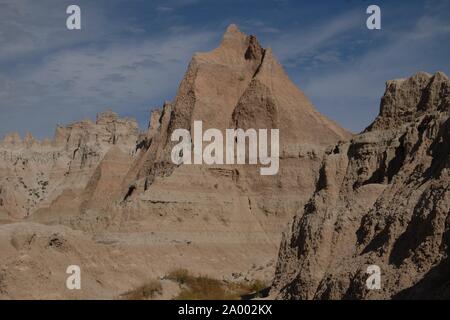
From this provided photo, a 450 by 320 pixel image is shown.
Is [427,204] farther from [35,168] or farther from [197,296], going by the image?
[35,168]

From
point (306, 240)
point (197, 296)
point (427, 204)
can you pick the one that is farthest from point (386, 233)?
point (197, 296)

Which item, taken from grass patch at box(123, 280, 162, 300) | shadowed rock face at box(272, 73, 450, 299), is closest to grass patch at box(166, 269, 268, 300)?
grass patch at box(123, 280, 162, 300)

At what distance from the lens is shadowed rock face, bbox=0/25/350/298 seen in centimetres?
4594

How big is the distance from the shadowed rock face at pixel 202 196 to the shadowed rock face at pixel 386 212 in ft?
38.5

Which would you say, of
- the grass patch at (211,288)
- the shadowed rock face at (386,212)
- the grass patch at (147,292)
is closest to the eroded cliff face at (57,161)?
the grass patch at (211,288)

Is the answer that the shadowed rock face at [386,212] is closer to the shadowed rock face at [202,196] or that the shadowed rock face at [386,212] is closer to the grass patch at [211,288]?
the grass patch at [211,288]

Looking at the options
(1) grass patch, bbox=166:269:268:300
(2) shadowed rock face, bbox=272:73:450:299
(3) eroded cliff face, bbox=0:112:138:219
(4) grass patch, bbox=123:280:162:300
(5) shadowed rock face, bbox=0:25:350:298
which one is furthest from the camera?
(3) eroded cliff face, bbox=0:112:138:219

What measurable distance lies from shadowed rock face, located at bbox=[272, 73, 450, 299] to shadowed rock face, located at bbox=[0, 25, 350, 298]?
1172cm

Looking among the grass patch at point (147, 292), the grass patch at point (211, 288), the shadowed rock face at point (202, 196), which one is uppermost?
the shadowed rock face at point (202, 196)

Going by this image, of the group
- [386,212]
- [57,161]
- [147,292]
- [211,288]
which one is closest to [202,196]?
[211,288]

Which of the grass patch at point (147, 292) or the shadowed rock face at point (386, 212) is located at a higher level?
the shadowed rock face at point (386, 212)

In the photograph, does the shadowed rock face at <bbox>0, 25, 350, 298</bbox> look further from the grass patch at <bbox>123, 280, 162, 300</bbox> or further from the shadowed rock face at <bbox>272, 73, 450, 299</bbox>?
the shadowed rock face at <bbox>272, 73, 450, 299</bbox>

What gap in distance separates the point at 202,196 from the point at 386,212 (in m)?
35.3

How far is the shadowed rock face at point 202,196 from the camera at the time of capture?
4594 centimetres
